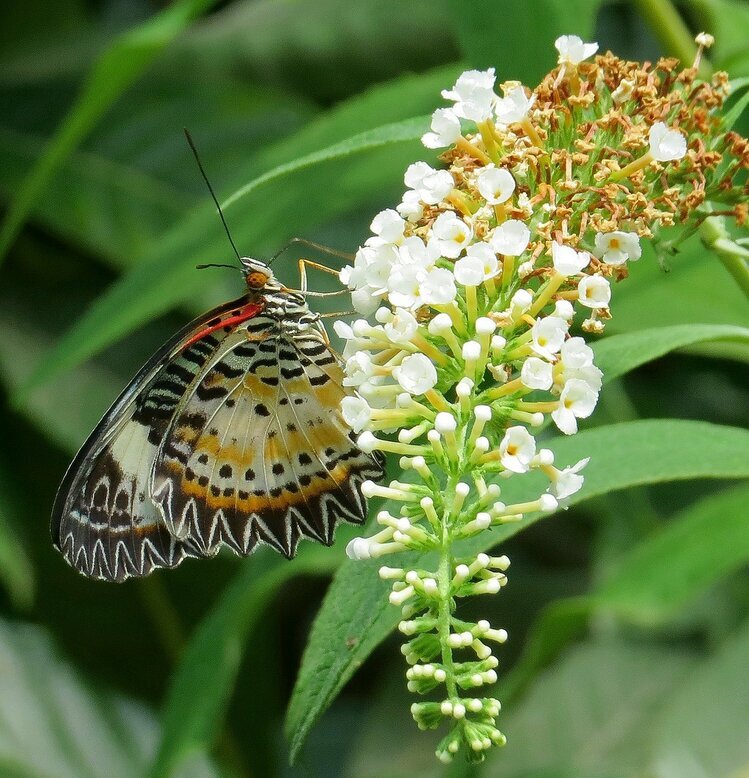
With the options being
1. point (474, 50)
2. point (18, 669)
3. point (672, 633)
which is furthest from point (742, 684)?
point (18, 669)

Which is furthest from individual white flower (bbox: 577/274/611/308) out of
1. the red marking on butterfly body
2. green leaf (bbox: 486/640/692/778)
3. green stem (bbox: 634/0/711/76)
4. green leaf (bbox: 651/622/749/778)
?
green leaf (bbox: 486/640/692/778)

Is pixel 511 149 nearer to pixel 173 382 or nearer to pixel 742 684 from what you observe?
pixel 173 382

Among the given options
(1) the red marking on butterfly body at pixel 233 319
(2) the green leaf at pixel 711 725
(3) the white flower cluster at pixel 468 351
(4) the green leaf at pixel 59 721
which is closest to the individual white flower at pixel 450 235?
(3) the white flower cluster at pixel 468 351

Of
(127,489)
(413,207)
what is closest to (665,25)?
(413,207)

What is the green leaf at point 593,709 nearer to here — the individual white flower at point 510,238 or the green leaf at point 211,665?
the green leaf at point 211,665

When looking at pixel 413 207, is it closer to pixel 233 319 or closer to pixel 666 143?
pixel 666 143

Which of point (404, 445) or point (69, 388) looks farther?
point (69, 388)
